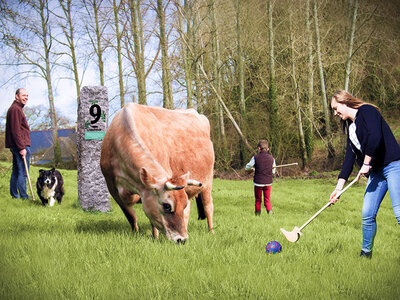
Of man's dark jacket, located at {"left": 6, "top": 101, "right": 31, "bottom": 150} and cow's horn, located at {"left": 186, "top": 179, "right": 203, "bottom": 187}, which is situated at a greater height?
man's dark jacket, located at {"left": 6, "top": 101, "right": 31, "bottom": 150}

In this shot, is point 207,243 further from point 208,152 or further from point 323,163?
point 323,163

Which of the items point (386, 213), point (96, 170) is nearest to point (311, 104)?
point (386, 213)

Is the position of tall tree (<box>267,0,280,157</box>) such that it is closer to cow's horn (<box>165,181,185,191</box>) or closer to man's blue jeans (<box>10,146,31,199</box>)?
man's blue jeans (<box>10,146,31,199</box>)

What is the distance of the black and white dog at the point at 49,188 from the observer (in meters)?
9.58

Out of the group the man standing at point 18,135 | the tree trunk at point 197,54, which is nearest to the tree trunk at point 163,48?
the tree trunk at point 197,54

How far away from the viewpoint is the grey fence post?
8.56 meters

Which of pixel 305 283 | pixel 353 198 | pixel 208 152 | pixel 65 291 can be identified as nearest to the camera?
pixel 65 291

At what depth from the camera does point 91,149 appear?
8.60 metres

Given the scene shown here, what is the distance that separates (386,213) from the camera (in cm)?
987

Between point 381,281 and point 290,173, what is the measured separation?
19747mm

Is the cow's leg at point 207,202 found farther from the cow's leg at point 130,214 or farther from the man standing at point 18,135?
the man standing at point 18,135

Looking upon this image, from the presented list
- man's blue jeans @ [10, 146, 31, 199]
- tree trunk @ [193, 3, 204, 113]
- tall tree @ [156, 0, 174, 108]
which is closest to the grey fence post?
man's blue jeans @ [10, 146, 31, 199]

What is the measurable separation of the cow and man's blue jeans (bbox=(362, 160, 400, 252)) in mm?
2303

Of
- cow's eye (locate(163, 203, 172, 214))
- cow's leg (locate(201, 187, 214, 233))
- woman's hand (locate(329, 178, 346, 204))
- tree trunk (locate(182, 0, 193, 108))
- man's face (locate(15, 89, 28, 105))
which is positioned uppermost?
tree trunk (locate(182, 0, 193, 108))
